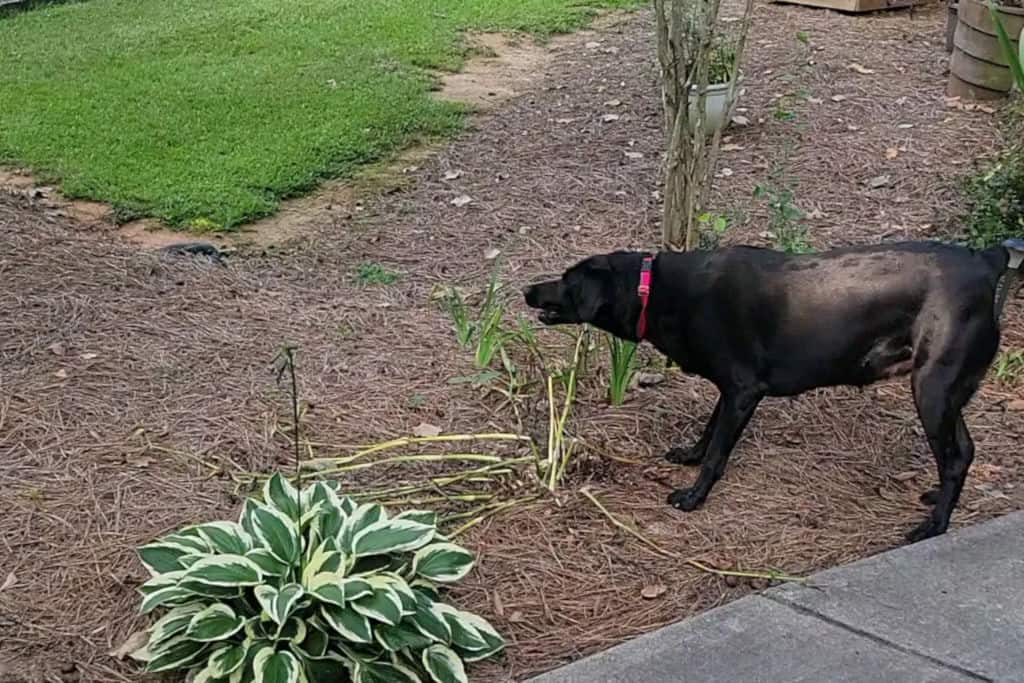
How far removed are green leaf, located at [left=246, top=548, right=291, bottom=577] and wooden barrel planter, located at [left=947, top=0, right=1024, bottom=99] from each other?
20.6 feet

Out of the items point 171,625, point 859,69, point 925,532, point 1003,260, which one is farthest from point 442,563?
point 859,69

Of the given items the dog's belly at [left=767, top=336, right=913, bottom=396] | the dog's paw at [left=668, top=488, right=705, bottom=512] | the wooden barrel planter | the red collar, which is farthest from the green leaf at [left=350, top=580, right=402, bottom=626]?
the wooden barrel planter

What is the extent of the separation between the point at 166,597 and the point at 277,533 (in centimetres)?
29

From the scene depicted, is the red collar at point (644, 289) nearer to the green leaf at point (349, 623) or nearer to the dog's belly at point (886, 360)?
the dog's belly at point (886, 360)

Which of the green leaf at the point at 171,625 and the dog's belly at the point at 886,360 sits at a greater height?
the dog's belly at the point at 886,360

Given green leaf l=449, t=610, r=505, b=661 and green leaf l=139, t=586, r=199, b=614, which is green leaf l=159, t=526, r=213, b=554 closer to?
green leaf l=139, t=586, r=199, b=614

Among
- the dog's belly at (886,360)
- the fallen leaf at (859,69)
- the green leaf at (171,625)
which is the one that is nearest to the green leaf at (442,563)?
the green leaf at (171,625)

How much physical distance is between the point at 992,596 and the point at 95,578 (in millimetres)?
2309

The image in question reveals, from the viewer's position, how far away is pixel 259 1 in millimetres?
12688

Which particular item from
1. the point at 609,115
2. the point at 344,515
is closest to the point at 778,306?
the point at 344,515

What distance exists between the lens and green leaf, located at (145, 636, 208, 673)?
3.09 m

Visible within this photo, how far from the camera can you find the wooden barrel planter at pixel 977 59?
26.7 feet

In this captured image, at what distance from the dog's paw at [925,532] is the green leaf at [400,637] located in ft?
4.90

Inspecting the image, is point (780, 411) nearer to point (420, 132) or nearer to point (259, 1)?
point (420, 132)
